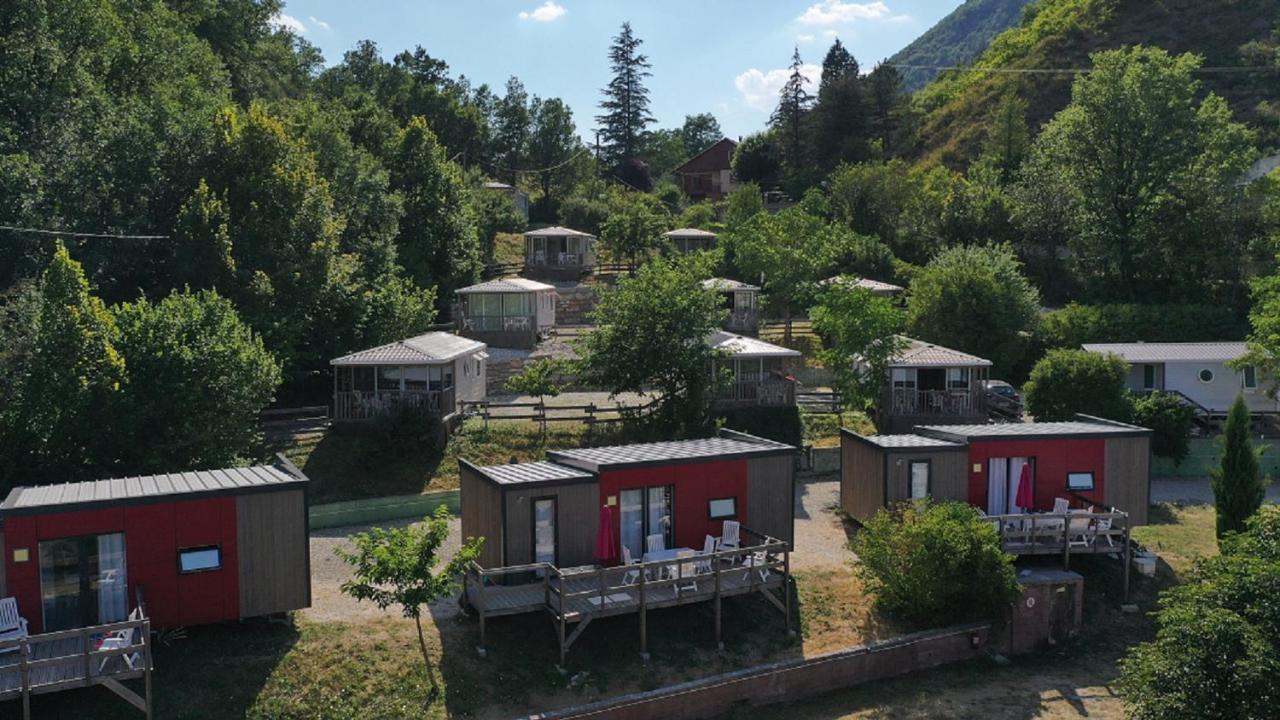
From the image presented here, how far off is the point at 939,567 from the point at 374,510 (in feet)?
45.5

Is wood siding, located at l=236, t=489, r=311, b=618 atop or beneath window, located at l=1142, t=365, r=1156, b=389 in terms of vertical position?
beneath

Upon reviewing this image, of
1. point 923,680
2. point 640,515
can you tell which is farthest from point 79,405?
point 923,680

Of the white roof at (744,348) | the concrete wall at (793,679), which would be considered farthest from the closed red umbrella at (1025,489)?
the white roof at (744,348)

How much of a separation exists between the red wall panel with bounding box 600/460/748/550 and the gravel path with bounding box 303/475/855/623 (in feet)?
9.10

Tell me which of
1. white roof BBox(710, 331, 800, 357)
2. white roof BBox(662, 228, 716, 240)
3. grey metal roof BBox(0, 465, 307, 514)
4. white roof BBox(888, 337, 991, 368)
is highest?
white roof BBox(662, 228, 716, 240)

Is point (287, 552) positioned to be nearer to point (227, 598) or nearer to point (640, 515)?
point (227, 598)

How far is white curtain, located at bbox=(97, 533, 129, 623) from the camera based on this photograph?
17.3 metres

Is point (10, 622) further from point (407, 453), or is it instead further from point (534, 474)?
point (407, 453)

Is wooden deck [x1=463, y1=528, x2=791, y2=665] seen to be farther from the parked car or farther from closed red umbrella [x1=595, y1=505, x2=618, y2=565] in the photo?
the parked car

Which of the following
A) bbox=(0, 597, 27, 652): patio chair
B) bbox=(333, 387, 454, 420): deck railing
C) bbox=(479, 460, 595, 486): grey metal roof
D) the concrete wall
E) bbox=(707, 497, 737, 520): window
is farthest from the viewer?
bbox=(333, 387, 454, 420): deck railing

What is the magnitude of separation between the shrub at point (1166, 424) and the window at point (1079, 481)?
8.26m

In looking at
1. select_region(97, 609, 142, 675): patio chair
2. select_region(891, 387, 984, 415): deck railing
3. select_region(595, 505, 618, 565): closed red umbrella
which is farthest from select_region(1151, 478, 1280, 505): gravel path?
select_region(97, 609, 142, 675): patio chair

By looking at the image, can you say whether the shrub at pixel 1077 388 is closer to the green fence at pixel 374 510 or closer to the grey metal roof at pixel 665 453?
the grey metal roof at pixel 665 453

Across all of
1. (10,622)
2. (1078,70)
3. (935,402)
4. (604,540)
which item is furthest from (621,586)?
Answer: (1078,70)
